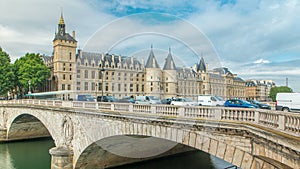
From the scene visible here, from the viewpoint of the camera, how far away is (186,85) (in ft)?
97.3

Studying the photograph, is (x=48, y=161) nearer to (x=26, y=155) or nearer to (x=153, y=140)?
(x=26, y=155)

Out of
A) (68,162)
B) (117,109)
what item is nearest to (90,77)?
(68,162)

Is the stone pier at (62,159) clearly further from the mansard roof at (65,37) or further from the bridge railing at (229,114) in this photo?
the mansard roof at (65,37)

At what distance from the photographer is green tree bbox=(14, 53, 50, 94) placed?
63125mm

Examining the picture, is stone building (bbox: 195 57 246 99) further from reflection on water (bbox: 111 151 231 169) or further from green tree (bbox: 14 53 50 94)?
green tree (bbox: 14 53 50 94)

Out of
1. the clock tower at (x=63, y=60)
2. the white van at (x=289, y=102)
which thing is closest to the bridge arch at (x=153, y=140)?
the white van at (x=289, y=102)

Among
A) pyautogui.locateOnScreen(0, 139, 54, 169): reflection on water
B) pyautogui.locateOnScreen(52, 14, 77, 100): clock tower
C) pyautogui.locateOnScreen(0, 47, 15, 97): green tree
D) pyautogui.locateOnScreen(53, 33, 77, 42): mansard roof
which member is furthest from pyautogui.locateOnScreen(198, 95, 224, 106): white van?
pyautogui.locateOnScreen(53, 33, 77, 42): mansard roof

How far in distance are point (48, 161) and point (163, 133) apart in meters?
19.9

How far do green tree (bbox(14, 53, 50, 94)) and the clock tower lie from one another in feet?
22.6

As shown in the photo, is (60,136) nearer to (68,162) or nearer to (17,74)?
(68,162)

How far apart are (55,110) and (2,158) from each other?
11.3 meters

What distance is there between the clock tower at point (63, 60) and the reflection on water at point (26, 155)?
126ft

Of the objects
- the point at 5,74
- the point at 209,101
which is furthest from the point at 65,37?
the point at 209,101

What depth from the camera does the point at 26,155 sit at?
1251 inches
